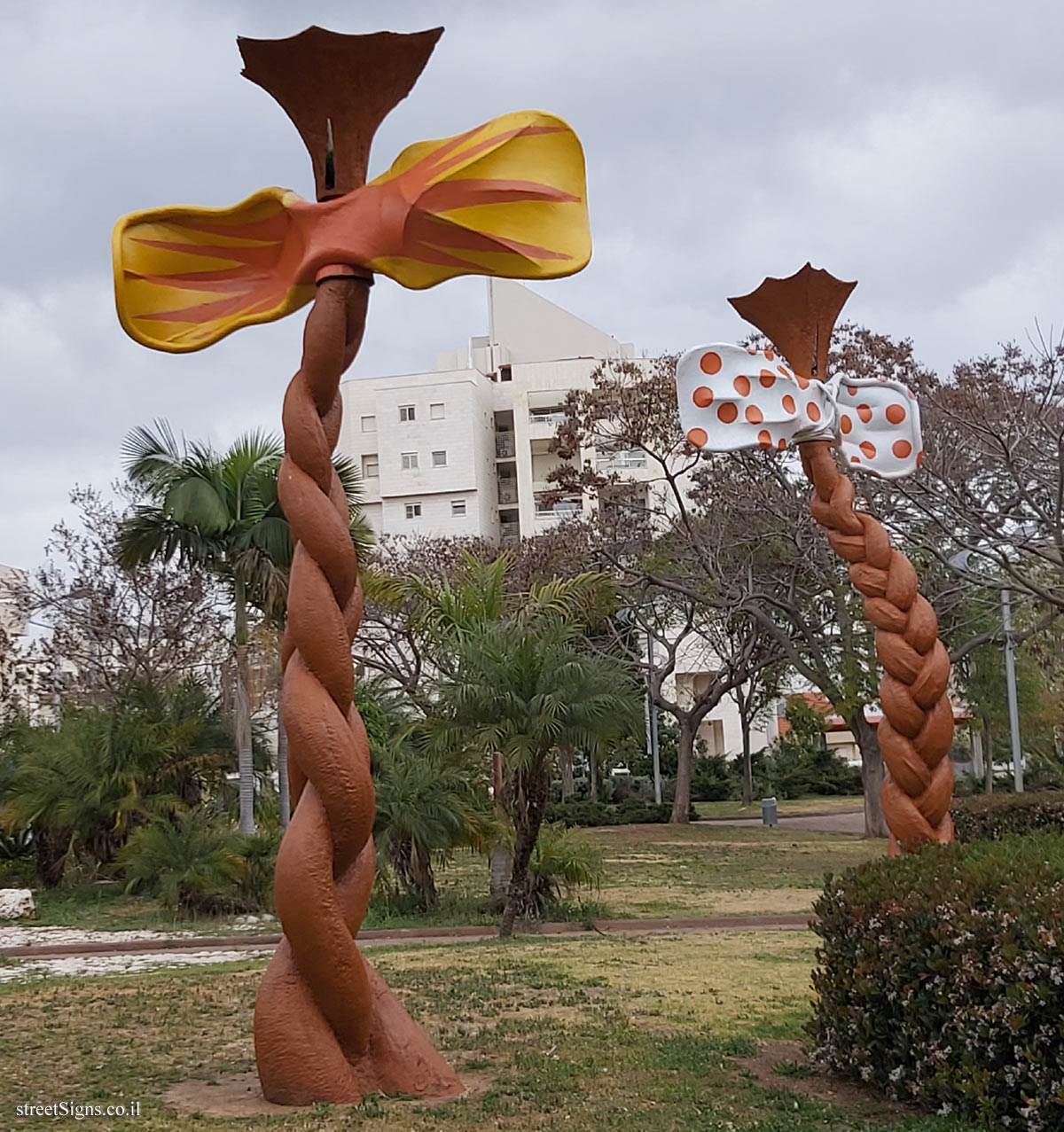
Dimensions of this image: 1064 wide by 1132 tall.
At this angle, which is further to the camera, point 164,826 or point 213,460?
point 213,460

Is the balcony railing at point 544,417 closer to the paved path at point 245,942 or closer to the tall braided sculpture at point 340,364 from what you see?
the paved path at point 245,942

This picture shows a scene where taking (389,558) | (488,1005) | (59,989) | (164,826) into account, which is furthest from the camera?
(389,558)

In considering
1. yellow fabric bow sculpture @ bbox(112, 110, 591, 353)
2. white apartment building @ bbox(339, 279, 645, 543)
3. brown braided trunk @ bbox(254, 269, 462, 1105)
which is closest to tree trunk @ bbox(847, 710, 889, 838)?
brown braided trunk @ bbox(254, 269, 462, 1105)

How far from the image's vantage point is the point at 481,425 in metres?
56.0

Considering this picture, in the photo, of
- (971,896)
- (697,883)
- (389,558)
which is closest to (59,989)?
(971,896)

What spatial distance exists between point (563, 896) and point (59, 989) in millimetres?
6483

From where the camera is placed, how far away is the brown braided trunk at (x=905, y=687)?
8992 millimetres

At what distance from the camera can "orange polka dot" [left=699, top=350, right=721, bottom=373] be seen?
911 centimetres

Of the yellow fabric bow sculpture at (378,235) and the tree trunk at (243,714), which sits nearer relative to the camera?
the yellow fabric bow sculpture at (378,235)

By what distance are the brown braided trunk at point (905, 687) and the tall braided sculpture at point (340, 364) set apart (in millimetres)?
4408

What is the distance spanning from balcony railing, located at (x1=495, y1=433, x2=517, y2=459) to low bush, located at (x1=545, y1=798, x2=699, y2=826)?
28.1 metres

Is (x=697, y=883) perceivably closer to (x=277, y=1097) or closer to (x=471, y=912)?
(x=471, y=912)

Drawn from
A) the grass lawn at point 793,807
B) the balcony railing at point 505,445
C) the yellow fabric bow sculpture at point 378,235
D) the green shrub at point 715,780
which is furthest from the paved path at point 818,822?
the balcony railing at point 505,445

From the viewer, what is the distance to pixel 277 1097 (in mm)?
5398
